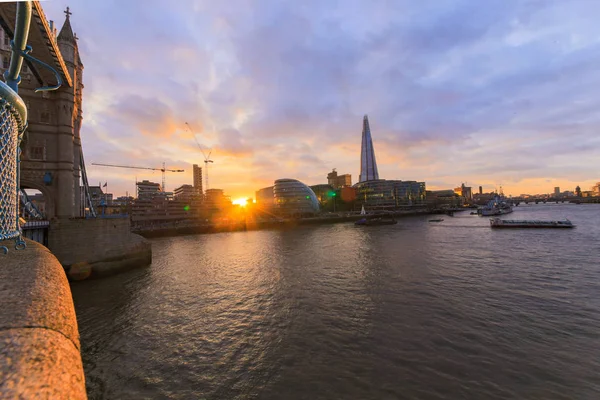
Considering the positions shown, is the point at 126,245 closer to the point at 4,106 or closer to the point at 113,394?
the point at 113,394

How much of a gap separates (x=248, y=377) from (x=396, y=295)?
12.3 metres

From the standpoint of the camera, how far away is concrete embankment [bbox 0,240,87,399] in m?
1.66

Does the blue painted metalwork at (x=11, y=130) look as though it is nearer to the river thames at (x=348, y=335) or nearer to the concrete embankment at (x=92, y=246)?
the river thames at (x=348, y=335)

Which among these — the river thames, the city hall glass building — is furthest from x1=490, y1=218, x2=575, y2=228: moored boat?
the city hall glass building

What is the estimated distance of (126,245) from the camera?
27.3 metres

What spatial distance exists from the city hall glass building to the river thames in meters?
115

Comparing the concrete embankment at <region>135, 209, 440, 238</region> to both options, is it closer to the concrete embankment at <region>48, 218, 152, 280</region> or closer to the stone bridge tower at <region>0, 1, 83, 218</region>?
the stone bridge tower at <region>0, 1, 83, 218</region>

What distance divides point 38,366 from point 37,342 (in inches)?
17.2

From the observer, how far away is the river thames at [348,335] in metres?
9.45

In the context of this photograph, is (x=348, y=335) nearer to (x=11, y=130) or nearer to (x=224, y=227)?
(x=11, y=130)

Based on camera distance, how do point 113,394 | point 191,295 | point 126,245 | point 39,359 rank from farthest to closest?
point 126,245 < point 191,295 < point 113,394 < point 39,359

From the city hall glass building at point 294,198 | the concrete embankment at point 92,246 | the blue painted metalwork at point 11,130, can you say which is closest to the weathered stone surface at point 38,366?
the blue painted metalwork at point 11,130

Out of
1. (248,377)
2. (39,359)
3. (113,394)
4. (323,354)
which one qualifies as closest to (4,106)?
(39,359)

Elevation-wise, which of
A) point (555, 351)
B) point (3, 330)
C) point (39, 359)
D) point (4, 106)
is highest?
point (4, 106)
